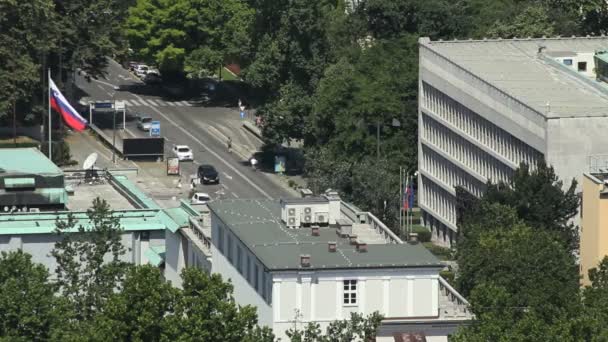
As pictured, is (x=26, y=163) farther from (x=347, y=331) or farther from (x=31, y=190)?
(x=347, y=331)

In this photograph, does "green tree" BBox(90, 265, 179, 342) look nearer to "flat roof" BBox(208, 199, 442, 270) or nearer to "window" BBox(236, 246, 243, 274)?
"flat roof" BBox(208, 199, 442, 270)

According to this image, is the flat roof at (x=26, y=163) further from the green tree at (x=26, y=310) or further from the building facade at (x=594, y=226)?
the building facade at (x=594, y=226)

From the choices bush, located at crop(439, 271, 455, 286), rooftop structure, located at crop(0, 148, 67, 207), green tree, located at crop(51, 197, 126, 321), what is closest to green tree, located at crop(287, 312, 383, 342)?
green tree, located at crop(51, 197, 126, 321)

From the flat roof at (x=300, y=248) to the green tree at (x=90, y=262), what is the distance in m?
7.53

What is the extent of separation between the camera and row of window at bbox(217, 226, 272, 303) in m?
163

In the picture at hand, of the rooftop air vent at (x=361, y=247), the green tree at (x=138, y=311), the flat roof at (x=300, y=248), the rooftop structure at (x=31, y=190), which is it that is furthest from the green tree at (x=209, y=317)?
the rooftop structure at (x=31, y=190)

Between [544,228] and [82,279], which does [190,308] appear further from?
[544,228]

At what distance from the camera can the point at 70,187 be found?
18712 cm

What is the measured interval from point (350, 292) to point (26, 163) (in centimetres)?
3281

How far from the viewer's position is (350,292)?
160500 mm

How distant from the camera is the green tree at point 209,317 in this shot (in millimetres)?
148875

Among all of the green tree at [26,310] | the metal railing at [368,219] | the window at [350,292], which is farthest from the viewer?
the metal railing at [368,219]

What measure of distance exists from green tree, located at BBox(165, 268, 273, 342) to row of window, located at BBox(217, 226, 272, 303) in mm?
10524

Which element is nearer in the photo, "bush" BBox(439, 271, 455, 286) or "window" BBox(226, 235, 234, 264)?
"window" BBox(226, 235, 234, 264)
